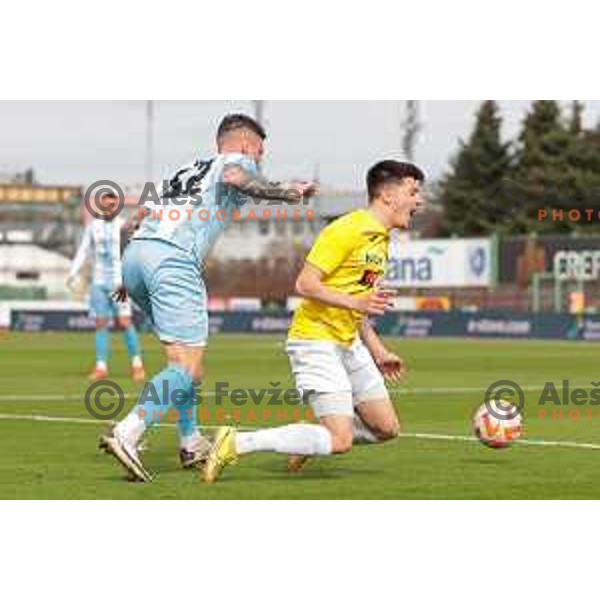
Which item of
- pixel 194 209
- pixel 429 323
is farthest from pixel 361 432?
pixel 429 323

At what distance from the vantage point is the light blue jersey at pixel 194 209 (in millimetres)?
11594

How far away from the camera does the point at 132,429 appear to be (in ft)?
36.1

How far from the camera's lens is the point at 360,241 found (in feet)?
36.4

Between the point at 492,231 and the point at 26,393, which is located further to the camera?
the point at 492,231

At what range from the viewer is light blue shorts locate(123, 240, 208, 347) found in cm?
1150

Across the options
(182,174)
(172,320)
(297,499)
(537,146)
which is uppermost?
(537,146)

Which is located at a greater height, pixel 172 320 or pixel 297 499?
pixel 172 320

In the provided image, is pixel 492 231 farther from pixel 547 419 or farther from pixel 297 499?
pixel 297 499

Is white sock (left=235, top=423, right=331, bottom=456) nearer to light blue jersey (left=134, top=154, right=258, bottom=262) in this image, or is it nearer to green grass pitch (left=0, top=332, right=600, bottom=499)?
green grass pitch (left=0, top=332, right=600, bottom=499)

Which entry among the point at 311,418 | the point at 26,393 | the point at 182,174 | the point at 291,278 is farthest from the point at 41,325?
the point at 182,174

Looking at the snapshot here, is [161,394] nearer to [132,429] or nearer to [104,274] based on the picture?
[132,429]

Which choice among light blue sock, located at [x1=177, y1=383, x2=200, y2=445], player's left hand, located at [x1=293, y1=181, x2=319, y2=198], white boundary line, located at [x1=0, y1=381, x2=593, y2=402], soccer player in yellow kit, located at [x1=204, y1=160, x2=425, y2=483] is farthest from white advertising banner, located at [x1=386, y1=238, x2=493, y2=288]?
player's left hand, located at [x1=293, y1=181, x2=319, y2=198]
